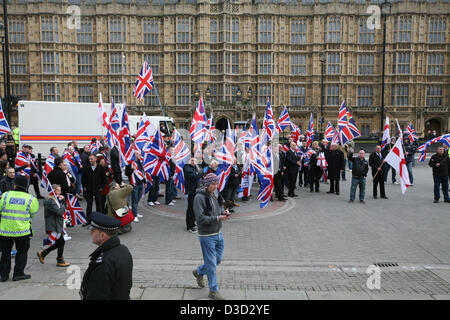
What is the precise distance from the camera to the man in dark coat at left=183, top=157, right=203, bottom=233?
9.41 meters

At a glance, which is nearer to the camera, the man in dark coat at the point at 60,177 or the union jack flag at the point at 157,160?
the man in dark coat at the point at 60,177

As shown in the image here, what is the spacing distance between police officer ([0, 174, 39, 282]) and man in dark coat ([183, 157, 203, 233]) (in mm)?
3966

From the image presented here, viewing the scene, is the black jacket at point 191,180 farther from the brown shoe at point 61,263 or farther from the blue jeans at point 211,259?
the blue jeans at point 211,259

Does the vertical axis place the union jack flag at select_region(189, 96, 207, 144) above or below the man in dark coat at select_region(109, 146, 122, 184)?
above

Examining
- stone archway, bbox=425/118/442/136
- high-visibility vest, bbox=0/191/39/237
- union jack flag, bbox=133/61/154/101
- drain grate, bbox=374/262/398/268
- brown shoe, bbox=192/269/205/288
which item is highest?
union jack flag, bbox=133/61/154/101

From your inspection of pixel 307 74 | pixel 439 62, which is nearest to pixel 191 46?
pixel 307 74

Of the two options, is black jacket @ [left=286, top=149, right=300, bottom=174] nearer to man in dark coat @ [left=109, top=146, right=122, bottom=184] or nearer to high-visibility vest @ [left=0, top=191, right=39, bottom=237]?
man in dark coat @ [left=109, top=146, right=122, bottom=184]

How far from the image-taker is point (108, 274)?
3.36m

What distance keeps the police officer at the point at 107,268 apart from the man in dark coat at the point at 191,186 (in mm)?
5761

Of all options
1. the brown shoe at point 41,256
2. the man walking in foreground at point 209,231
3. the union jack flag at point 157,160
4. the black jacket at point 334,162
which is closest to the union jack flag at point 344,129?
the black jacket at point 334,162

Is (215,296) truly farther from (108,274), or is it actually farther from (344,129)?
(344,129)

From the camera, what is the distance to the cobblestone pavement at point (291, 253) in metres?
6.02

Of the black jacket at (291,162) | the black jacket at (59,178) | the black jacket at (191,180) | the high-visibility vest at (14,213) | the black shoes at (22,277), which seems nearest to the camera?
the high-visibility vest at (14,213)

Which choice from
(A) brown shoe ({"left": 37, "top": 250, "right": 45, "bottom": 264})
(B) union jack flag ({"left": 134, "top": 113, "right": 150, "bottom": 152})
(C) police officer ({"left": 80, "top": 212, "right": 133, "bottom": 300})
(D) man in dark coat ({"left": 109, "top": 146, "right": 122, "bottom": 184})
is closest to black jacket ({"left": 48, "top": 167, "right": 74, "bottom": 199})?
(A) brown shoe ({"left": 37, "top": 250, "right": 45, "bottom": 264})
